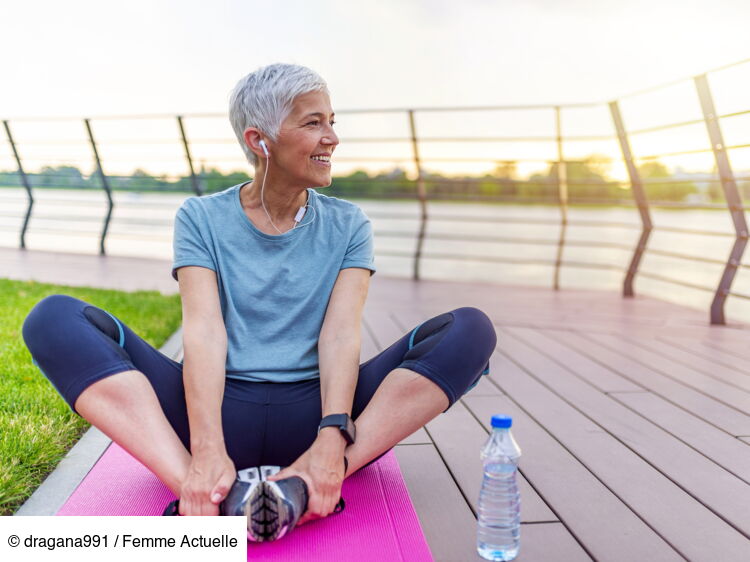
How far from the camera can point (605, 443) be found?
6.24 feet

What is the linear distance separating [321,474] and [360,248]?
0.57 m

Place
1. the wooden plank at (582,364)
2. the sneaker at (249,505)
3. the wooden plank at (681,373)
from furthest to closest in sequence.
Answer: the wooden plank at (582,364), the wooden plank at (681,373), the sneaker at (249,505)

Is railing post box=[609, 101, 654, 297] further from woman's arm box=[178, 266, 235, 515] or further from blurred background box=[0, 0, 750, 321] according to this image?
woman's arm box=[178, 266, 235, 515]

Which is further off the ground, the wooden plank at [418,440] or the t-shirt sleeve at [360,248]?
the t-shirt sleeve at [360,248]

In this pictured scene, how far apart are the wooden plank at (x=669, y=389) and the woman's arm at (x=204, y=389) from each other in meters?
1.48

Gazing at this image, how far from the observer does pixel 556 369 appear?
271 cm

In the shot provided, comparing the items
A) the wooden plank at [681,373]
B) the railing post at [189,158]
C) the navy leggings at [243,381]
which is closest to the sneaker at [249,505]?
the navy leggings at [243,381]

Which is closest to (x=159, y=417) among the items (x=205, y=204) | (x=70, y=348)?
(x=70, y=348)

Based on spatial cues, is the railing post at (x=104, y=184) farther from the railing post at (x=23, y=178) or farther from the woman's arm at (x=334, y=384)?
the woman's arm at (x=334, y=384)

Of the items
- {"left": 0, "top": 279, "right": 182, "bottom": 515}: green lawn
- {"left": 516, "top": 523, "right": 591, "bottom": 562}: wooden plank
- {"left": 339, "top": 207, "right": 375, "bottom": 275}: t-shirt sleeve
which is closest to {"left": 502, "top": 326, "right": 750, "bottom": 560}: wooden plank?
{"left": 516, "top": 523, "right": 591, "bottom": 562}: wooden plank

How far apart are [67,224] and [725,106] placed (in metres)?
5.96

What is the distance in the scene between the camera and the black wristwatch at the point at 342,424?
4.69 ft

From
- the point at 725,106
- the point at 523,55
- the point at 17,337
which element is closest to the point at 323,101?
the point at 17,337

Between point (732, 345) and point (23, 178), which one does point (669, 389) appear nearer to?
point (732, 345)
